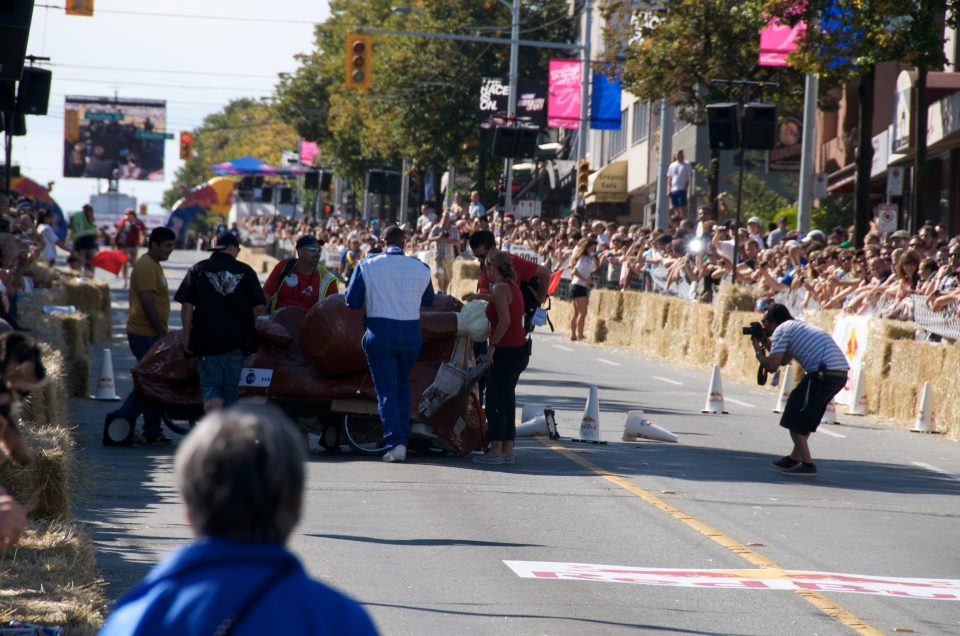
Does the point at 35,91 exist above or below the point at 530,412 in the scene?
above

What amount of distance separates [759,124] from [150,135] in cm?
→ 10570

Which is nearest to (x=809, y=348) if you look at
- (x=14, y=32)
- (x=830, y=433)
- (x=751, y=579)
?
(x=830, y=433)

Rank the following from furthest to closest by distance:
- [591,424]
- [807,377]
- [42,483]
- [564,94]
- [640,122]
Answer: [640,122] < [564,94] < [591,424] < [807,377] < [42,483]

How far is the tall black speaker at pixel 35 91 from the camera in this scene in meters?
24.2

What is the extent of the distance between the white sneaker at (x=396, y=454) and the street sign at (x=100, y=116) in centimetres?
11673

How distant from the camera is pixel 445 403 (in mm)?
13445

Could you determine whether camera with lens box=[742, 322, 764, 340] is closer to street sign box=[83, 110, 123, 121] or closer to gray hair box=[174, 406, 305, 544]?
gray hair box=[174, 406, 305, 544]

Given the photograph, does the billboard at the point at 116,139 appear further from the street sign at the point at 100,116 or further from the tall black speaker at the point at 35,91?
the tall black speaker at the point at 35,91

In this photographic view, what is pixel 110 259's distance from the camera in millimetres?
39469

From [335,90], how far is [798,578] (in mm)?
80408

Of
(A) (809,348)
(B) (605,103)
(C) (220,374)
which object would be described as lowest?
(C) (220,374)

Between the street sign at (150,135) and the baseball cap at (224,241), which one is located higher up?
the street sign at (150,135)

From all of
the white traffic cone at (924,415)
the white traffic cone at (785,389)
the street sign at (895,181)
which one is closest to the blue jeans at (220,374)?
the white traffic cone at (924,415)

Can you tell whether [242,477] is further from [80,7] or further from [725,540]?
[80,7]
